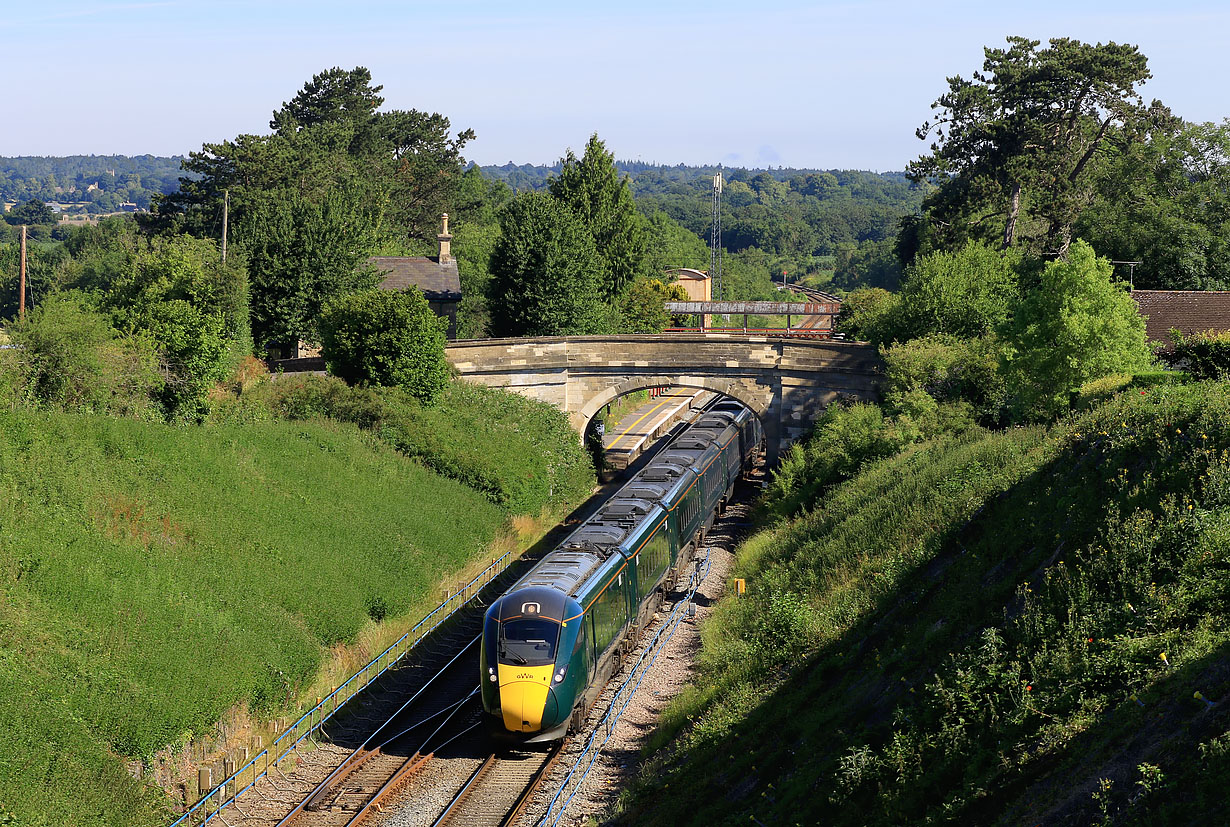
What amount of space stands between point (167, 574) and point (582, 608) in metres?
9.11

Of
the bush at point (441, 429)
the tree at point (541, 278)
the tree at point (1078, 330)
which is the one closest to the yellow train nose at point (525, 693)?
the bush at point (441, 429)

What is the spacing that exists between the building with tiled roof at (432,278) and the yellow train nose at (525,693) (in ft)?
104

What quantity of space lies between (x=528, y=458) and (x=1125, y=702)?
1139 inches

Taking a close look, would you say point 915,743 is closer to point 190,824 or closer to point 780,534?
point 190,824

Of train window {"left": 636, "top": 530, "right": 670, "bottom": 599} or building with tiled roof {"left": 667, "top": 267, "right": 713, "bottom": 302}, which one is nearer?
train window {"left": 636, "top": 530, "right": 670, "bottom": 599}

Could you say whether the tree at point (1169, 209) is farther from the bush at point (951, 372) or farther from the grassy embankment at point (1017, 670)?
the grassy embankment at point (1017, 670)

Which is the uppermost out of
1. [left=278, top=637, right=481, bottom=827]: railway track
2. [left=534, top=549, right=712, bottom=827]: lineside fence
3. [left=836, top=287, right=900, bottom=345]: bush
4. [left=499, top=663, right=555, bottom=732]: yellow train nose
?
[left=836, top=287, right=900, bottom=345]: bush

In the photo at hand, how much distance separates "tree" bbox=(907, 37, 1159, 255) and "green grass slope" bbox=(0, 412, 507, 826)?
3226 cm

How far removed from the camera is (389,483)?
33156mm

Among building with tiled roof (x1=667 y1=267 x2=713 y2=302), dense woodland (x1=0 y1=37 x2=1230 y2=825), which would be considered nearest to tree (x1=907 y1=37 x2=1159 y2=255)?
dense woodland (x1=0 y1=37 x2=1230 y2=825)

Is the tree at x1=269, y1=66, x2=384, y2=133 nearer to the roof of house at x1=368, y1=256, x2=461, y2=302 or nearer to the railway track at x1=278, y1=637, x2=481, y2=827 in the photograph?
the roof of house at x1=368, y1=256, x2=461, y2=302

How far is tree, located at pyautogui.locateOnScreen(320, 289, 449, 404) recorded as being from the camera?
124 feet

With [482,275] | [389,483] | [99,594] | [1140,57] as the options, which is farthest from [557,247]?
[99,594]

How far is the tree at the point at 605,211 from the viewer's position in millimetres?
65062
